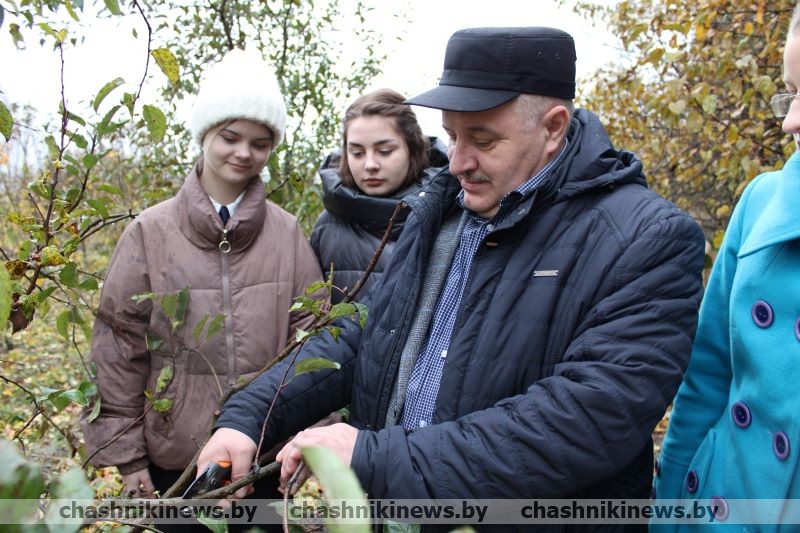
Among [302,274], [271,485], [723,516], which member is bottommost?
[271,485]

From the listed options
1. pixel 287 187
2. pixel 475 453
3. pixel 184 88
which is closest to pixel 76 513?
pixel 475 453

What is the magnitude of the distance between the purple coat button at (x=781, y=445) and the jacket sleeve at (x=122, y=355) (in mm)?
1924

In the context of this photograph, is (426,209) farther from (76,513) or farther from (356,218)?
(76,513)

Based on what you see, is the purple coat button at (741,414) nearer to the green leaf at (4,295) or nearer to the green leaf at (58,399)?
the green leaf at (4,295)

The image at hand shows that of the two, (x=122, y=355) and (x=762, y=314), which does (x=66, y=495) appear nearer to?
(x=762, y=314)

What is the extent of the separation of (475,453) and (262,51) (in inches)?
162

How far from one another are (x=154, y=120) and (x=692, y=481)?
1.60m

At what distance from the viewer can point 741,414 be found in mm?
1486

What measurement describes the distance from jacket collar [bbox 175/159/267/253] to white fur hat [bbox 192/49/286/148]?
0.83 feet

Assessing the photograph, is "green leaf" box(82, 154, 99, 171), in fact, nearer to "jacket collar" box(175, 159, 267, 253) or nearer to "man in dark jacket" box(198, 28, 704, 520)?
"jacket collar" box(175, 159, 267, 253)

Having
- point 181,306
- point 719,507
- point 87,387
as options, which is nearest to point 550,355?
point 719,507

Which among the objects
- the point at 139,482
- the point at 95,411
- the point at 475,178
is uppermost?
the point at 475,178

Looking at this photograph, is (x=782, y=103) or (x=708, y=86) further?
(x=708, y=86)

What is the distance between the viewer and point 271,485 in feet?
8.02
